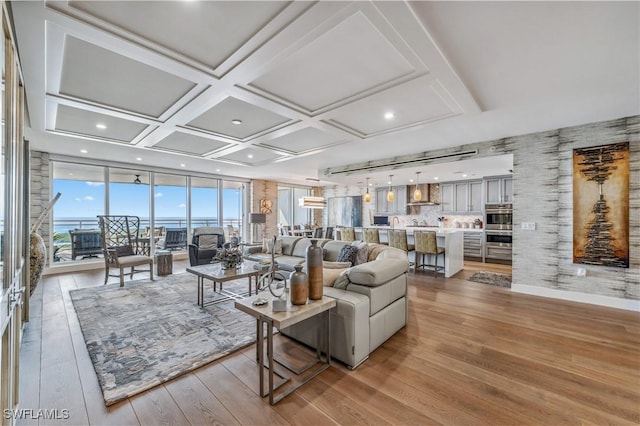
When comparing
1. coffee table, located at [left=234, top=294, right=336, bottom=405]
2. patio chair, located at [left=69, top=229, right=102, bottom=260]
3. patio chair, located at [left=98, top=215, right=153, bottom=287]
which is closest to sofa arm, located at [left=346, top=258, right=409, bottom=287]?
coffee table, located at [left=234, top=294, right=336, bottom=405]

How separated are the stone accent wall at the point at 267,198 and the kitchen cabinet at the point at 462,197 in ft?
18.8

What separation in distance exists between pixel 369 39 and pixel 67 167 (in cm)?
767

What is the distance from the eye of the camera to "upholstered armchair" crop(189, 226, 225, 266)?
218 inches

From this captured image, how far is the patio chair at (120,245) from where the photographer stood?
15.9 ft

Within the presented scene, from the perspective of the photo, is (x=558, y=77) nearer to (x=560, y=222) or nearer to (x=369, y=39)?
(x=369, y=39)

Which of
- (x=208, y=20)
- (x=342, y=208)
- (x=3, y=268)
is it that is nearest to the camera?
(x=3, y=268)

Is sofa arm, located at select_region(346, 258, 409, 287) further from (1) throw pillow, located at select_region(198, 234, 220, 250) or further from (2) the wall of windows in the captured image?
(2) the wall of windows

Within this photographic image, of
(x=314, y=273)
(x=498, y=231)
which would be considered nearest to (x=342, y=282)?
(x=314, y=273)

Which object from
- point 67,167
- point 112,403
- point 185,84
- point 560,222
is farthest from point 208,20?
point 67,167

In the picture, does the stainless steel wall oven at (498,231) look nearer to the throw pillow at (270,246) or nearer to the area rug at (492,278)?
the area rug at (492,278)

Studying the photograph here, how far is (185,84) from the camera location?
272 cm

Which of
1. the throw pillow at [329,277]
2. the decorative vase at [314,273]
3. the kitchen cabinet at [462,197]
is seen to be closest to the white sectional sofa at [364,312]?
the throw pillow at [329,277]

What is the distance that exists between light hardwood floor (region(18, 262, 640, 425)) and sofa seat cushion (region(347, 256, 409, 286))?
0.68 metres

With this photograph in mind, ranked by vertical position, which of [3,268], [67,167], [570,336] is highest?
[67,167]
